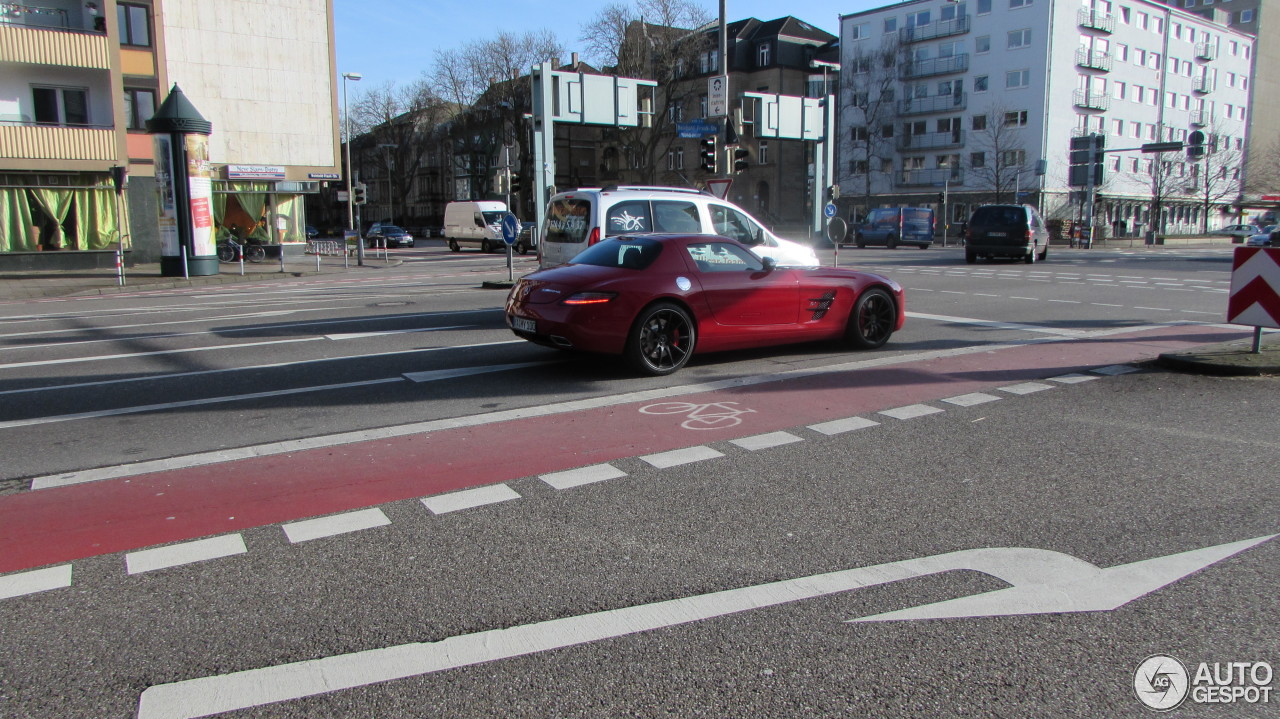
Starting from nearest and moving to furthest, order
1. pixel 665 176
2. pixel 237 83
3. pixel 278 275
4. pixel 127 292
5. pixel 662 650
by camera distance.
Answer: pixel 662 650
pixel 127 292
pixel 278 275
pixel 237 83
pixel 665 176

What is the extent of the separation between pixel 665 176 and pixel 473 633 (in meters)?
80.3

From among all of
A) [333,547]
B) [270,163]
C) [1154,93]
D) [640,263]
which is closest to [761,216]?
[1154,93]

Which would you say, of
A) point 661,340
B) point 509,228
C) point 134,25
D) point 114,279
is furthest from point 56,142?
point 661,340

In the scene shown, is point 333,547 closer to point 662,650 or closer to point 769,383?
→ point 662,650

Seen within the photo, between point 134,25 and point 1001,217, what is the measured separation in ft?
109

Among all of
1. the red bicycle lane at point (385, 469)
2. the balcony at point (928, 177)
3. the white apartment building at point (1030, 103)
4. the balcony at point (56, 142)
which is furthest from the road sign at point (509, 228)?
the balcony at point (928, 177)

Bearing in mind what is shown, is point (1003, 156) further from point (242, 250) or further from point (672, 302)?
point (672, 302)

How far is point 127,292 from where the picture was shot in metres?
22.5

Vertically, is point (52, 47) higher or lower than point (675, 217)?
higher

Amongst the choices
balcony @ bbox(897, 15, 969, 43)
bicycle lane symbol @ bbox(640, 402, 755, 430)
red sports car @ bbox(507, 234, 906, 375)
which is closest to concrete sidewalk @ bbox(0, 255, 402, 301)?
red sports car @ bbox(507, 234, 906, 375)

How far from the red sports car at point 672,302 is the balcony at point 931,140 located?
212 ft

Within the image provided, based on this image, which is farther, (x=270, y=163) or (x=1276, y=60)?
(x=1276, y=60)

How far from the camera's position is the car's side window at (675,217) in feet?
38.3

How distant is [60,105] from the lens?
31875 millimetres
